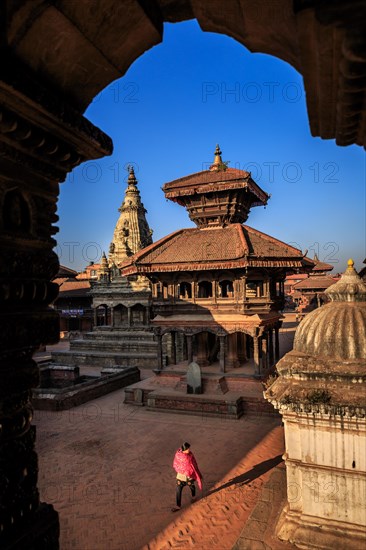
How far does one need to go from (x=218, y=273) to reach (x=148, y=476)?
8980mm

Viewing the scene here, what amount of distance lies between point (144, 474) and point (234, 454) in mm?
2634

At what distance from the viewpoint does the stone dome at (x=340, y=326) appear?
19.9 ft

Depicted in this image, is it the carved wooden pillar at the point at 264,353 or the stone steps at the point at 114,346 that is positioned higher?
the carved wooden pillar at the point at 264,353

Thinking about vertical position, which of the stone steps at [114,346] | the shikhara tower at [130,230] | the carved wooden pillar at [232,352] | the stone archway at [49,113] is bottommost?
the stone steps at [114,346]

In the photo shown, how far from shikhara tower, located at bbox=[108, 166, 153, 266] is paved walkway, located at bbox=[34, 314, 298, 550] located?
22024mm

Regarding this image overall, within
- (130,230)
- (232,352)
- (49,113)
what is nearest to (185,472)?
(49,113)

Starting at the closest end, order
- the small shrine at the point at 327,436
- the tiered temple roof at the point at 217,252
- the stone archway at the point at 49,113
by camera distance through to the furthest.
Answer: the stone archway at the point at 49,113 → the small shrine at the point at 327,436 → the tiered temple roof at the point at 217,252

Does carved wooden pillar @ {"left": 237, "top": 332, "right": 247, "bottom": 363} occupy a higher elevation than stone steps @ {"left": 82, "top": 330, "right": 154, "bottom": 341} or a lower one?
higher

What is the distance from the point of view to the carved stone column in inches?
118

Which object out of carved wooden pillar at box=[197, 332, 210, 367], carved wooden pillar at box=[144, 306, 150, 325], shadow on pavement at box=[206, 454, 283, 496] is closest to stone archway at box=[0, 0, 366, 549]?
shadow on pavement at box=[206, 454, 283, 496]

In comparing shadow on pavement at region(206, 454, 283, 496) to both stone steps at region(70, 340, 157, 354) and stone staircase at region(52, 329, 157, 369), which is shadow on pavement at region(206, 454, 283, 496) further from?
stone steps at region(70, 340, 157, 354)

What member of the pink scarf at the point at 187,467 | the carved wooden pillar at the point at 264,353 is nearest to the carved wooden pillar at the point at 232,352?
the carved wooden pillar at the point at 264,353

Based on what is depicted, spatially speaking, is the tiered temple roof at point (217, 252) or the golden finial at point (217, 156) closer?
the tiered temple roof at point (217, 252)

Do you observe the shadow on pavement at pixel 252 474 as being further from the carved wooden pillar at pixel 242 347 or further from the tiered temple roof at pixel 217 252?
the carved wooden pillar at pixel 242 347
